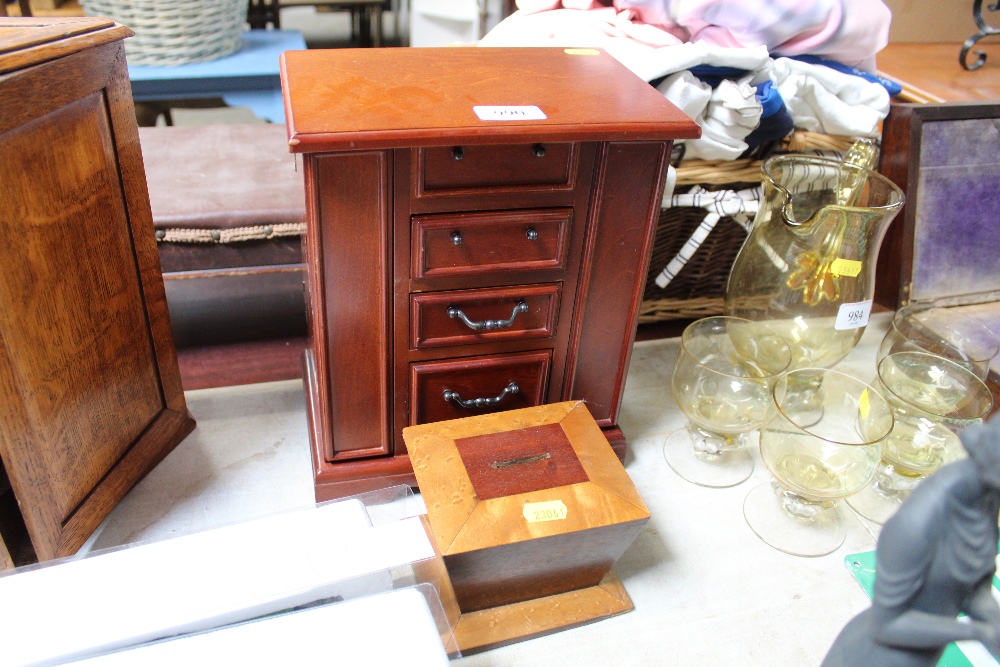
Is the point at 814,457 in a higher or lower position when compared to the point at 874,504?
higher

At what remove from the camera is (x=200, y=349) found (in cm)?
138

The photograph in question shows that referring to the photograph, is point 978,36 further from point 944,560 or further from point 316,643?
point 316,643

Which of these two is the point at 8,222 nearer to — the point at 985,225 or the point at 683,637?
the point at 683,637

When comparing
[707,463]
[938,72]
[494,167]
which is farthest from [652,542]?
[938,72]

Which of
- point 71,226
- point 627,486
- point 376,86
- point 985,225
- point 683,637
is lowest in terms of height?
point 683,637

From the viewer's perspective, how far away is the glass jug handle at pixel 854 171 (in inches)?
48.0

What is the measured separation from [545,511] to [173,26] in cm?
146

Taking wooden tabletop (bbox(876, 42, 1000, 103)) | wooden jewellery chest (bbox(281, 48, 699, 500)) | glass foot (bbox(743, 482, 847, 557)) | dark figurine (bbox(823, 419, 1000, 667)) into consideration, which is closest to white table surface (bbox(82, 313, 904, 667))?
glass foot (bbox(743, 482, 847, 557))

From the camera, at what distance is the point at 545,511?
880 millimetres

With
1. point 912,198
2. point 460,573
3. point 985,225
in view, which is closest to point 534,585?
point 460,573

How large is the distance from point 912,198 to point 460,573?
3.33 ft

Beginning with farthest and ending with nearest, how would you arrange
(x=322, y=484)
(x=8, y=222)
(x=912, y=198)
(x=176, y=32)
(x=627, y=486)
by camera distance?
1. (x=176, y=32)
2. (x=912, y=198)
3. (x=322, y=484)
4. (x=627, y=486)
5. (x=8, y=222)

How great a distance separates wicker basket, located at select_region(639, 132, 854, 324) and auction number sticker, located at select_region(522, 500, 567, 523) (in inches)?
22.1

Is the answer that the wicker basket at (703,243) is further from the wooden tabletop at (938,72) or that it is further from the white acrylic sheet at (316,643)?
the white acrylic sheet at (316,643)
